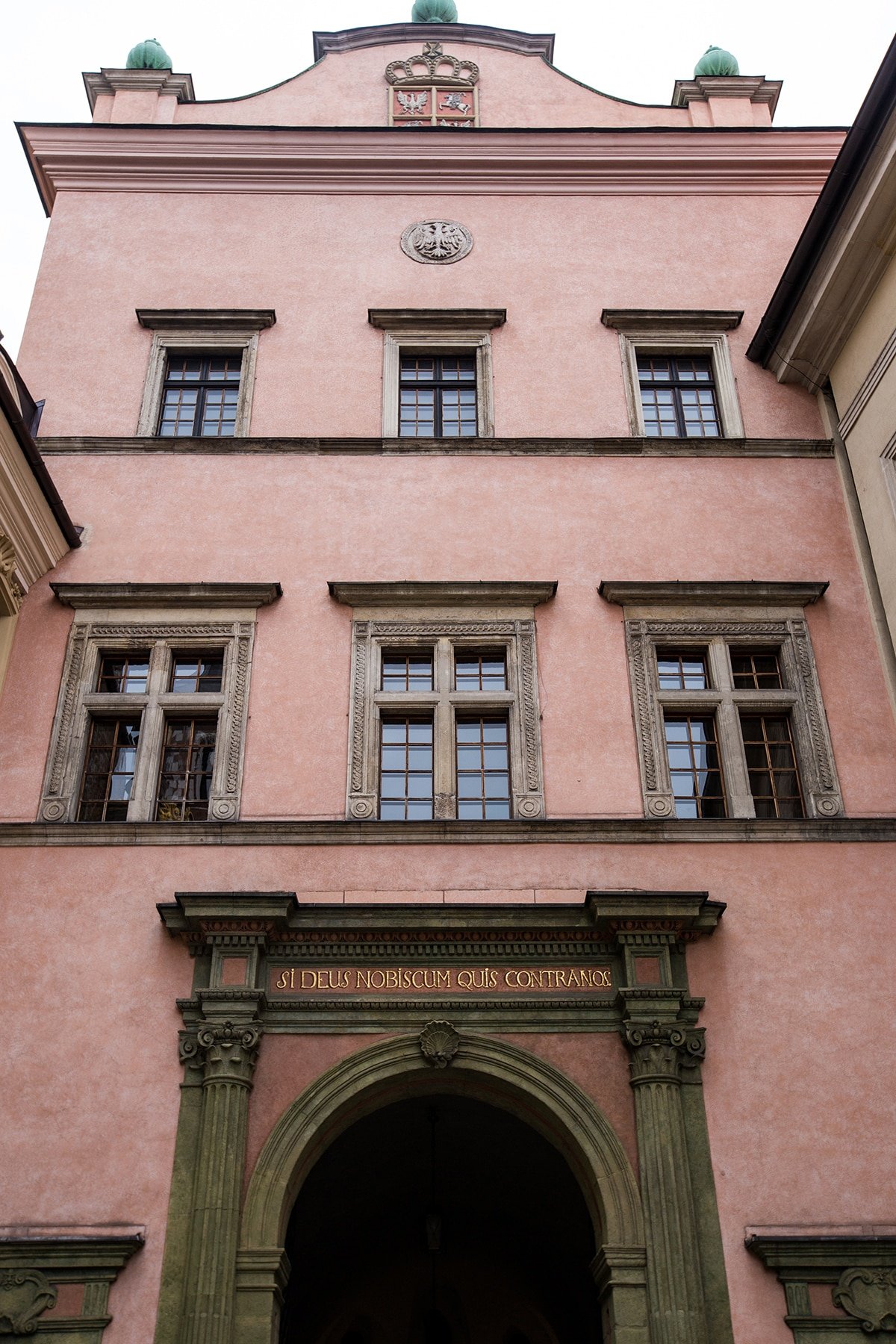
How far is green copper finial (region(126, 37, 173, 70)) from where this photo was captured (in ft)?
53.9

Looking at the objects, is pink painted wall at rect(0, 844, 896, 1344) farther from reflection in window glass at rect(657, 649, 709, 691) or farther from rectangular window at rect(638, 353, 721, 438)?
rectangular window at rect(638, 353, 721, 438)

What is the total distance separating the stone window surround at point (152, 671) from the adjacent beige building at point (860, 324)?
5367mm

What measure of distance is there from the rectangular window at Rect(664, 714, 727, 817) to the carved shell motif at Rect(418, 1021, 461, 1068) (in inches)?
106

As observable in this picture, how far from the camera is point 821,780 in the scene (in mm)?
11297

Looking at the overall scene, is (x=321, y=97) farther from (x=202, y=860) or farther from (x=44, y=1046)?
(x=44, y=1046)

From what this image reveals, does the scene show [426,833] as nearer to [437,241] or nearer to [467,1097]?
[467,1097]

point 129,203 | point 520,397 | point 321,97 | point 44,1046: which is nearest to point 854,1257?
point 44,1046

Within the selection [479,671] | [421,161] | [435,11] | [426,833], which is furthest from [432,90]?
[426,833]

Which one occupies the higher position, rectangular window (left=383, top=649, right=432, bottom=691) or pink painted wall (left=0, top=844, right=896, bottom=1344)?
rectangular window (left=383, top=649, right=432, bottom=691)

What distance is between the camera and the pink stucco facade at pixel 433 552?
984 cm

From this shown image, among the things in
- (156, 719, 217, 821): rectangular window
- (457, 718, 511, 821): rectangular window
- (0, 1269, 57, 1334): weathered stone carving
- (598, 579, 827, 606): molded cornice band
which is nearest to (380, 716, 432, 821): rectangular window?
(457, 718, 511, 821): rectangular window

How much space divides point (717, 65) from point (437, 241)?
472 centimetres

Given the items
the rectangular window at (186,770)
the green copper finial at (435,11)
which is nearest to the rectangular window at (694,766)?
the rectangular window at (186,770)

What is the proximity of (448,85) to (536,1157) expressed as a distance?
12.1 metres
